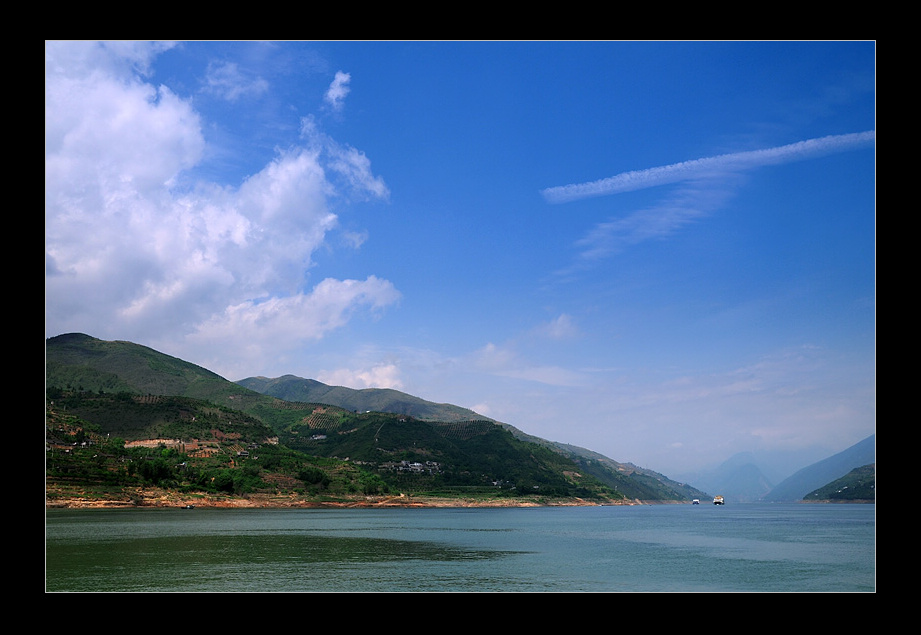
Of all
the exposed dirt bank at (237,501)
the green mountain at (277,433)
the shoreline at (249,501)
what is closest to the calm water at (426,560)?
the exposed dirt bank at (237,501)

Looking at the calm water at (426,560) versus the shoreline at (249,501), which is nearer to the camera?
the calm water at (426,560)

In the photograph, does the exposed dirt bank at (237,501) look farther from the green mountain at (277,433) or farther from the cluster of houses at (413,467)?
the cluster of houses at (413,467)

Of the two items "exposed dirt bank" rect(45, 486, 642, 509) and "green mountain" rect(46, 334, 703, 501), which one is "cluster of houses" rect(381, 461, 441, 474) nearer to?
"green mountain" rect(46, 334, 703, 501)

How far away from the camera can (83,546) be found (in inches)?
1243

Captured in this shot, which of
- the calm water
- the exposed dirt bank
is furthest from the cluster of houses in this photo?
the calm water

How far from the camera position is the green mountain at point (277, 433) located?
84.2 meters

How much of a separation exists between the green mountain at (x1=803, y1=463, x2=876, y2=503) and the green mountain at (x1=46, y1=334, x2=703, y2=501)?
45513mm

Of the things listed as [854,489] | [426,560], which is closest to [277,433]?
[426,560]

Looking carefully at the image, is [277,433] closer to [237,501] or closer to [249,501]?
[249,501]

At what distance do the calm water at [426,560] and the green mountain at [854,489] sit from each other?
99168 mm

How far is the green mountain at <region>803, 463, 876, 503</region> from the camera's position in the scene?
131125 millimetres

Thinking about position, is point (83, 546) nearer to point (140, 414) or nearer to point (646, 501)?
point (140, 414)
